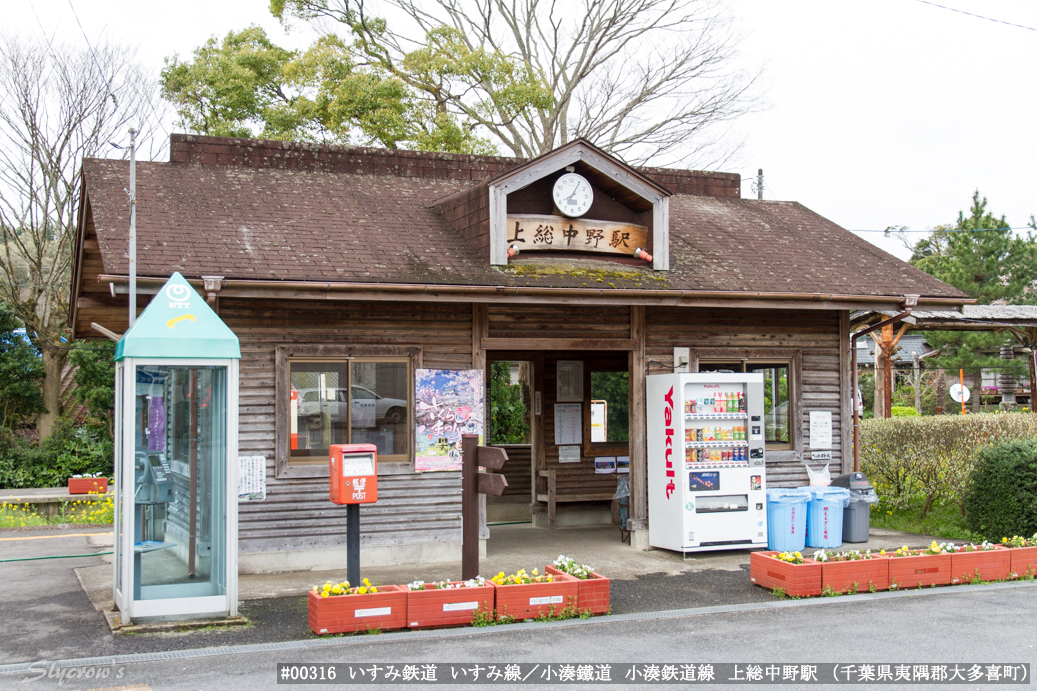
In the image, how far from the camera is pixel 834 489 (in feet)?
37.2

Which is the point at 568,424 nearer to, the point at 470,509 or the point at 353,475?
the point at 470,509

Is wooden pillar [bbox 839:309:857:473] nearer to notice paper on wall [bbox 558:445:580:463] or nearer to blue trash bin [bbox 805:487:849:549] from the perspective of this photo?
blue trash bin [bbox 805:487:849:549]

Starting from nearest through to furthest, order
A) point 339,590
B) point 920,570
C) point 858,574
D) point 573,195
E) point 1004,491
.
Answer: point 339,590
point 858,574
point 920,570
point 1004,491
point 573,195

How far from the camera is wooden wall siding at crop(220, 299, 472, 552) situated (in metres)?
9.82

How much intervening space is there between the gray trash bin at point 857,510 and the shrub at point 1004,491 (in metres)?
1.22

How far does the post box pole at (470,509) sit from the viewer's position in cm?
827

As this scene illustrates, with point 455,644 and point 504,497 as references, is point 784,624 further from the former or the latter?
point 504,497

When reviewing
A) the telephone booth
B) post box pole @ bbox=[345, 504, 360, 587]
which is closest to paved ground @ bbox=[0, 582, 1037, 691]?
post box pole @ bbox=[345, 504, 360, 587]

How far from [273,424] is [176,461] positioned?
1.75 meters

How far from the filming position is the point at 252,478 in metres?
9.72

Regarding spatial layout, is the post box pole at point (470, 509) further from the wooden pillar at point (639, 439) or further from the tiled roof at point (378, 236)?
the wooden pillar at point (639, 439)

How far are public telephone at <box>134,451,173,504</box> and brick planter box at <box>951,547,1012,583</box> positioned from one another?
24.6 feet

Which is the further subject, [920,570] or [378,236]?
[378,236]

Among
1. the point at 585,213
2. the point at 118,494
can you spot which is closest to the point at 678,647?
the point at 118,494
